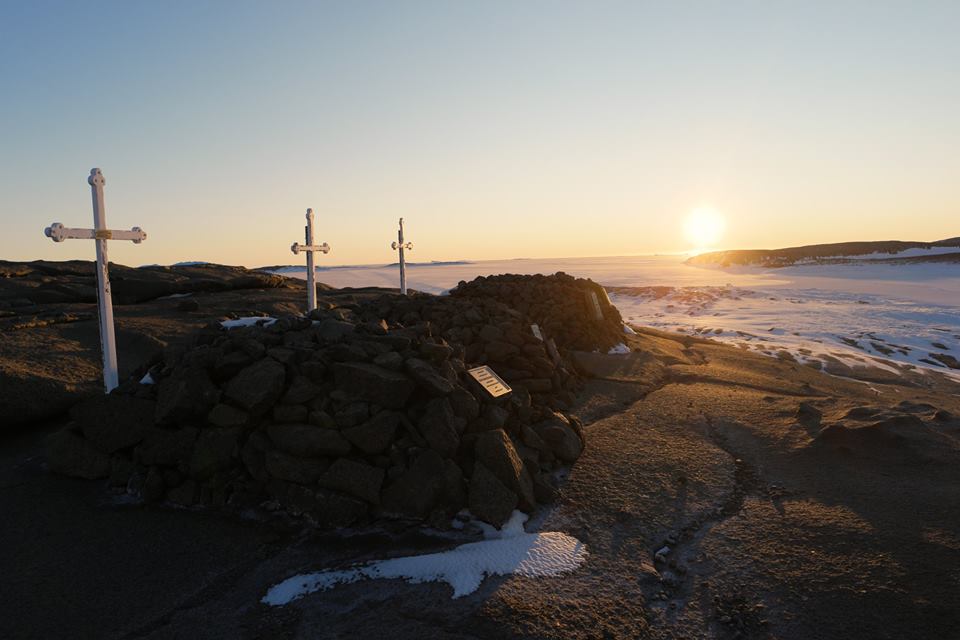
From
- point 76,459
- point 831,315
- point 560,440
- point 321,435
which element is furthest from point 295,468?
point 831,315

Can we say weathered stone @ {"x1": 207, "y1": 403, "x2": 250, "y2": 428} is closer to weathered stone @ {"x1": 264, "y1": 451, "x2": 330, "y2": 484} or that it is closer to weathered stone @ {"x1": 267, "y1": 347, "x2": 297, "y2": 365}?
weathered stone @ {"x1": 264, "y1": 451, "x2": 330, "y2": 484}

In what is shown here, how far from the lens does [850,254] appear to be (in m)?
84.2

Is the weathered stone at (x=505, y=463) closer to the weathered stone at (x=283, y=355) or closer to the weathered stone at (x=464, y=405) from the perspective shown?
the weathered stone at (x=464, y=405)

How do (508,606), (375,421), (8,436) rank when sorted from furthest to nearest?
1. (8,436)
2. (375,421)
3. (508,606)

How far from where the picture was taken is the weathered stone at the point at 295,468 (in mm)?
5730

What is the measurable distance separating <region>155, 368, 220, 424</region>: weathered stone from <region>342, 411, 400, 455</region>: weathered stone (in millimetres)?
1756

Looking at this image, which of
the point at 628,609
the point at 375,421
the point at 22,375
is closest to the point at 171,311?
the point at 22,375

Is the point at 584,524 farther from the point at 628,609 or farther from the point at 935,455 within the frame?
the point at 935,455

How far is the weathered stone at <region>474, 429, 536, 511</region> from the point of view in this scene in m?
5.86

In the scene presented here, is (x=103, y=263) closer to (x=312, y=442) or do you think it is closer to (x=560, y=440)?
(x=312, y=442)

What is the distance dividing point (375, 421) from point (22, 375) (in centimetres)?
563

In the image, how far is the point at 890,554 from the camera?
479cm

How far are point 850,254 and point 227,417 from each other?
101 meters

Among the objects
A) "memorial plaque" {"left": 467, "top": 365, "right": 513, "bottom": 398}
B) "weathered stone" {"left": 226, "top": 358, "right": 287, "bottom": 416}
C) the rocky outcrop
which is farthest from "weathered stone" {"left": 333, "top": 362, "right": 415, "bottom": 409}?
the rocky outcrop
